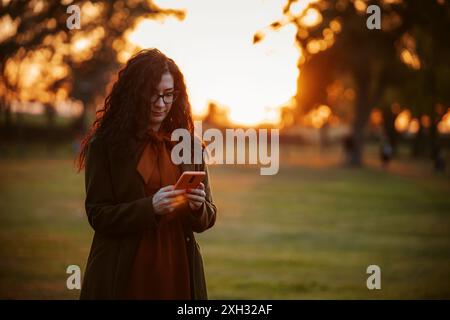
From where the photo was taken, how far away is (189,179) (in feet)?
11.4

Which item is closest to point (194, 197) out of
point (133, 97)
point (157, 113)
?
point (157, 113)

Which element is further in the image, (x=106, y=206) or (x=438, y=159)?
(x=438, y=159)

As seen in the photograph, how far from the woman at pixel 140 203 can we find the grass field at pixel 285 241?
5.50 meters

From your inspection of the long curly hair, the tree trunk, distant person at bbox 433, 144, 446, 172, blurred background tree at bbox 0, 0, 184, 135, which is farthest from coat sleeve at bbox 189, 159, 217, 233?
the tree trunk

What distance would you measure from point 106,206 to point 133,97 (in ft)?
2.01

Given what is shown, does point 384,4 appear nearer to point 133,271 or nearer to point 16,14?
point 16,14

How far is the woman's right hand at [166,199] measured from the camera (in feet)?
11.4

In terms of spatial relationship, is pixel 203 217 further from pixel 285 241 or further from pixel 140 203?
pixel 285 241

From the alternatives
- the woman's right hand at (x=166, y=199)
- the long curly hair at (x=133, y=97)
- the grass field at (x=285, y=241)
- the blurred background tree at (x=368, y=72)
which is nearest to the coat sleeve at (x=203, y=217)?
the woman's right hand at (x=166, y=199)

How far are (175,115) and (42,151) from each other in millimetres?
60702

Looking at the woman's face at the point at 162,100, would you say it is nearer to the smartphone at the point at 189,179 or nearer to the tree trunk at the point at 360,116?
the smartphone at the point at 189,179

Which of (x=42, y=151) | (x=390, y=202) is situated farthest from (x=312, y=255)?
(x=42, y=151)

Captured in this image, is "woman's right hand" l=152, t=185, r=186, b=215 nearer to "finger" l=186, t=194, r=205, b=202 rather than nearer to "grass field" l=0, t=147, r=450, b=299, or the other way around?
"finger" l=186, t=194, r=205, b=202
